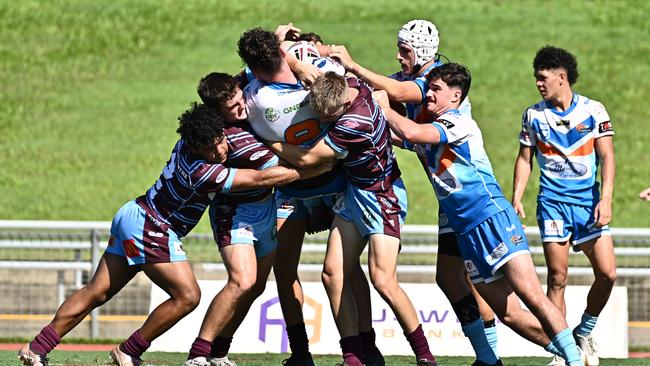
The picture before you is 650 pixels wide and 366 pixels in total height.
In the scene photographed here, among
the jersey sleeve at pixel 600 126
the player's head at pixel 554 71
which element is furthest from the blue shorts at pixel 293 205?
the jersey sleeve at pixel 600 126

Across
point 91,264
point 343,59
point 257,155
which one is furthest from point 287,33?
point 91,264

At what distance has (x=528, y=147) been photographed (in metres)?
9.67

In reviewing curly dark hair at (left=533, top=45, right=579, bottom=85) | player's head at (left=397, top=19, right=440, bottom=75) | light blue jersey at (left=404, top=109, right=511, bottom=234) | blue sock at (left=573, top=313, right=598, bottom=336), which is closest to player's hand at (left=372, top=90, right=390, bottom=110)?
light blue jersey at (left=404, top=109, right=511, bottom=234)

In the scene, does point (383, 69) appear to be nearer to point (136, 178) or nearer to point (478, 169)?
point (136, 178)

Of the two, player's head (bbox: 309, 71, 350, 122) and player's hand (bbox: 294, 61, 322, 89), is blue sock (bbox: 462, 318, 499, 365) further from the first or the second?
player's hand (bbox: 294, 61, 322, 89)

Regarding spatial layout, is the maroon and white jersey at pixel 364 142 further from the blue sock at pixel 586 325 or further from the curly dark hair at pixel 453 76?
the blue sock at pixel 586 325

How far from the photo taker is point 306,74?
26.9ft

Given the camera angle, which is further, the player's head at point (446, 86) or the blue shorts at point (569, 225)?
the blue shorts at point (569, 225)

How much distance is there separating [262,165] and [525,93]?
1689 centimetres

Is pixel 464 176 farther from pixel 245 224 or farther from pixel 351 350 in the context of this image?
pixel 245 224

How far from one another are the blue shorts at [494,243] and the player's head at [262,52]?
171cm

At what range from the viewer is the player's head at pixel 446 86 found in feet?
27.1

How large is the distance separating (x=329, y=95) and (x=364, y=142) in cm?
48

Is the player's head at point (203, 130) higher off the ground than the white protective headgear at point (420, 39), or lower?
lower
